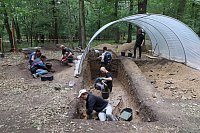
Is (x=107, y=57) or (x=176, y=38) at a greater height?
(x=176, y=38)

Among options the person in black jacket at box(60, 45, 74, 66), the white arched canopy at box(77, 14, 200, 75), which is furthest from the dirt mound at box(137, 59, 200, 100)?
the person in black jacket at box(60, 45, 74, 66)

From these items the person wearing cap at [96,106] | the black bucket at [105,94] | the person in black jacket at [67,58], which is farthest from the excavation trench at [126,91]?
the person in black jacket at [67,58]

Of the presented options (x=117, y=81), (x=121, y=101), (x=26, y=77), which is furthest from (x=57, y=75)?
(x=117, y=81)

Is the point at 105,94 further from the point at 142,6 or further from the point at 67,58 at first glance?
the point at 142,6

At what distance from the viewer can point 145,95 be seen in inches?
322

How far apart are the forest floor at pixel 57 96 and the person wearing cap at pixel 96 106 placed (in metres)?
0.54

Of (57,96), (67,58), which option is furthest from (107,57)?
(57,96)

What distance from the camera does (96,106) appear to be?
23.2ft

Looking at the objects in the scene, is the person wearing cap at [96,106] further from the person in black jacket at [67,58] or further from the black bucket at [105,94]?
the person in black jacket at [67,58]

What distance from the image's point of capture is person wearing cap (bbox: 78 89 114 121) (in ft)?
21.9

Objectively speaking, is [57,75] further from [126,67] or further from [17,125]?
[17,125]

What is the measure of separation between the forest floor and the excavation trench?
3.07 ft

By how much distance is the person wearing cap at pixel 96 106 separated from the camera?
6.67 m

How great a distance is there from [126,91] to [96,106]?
14.7 ft
